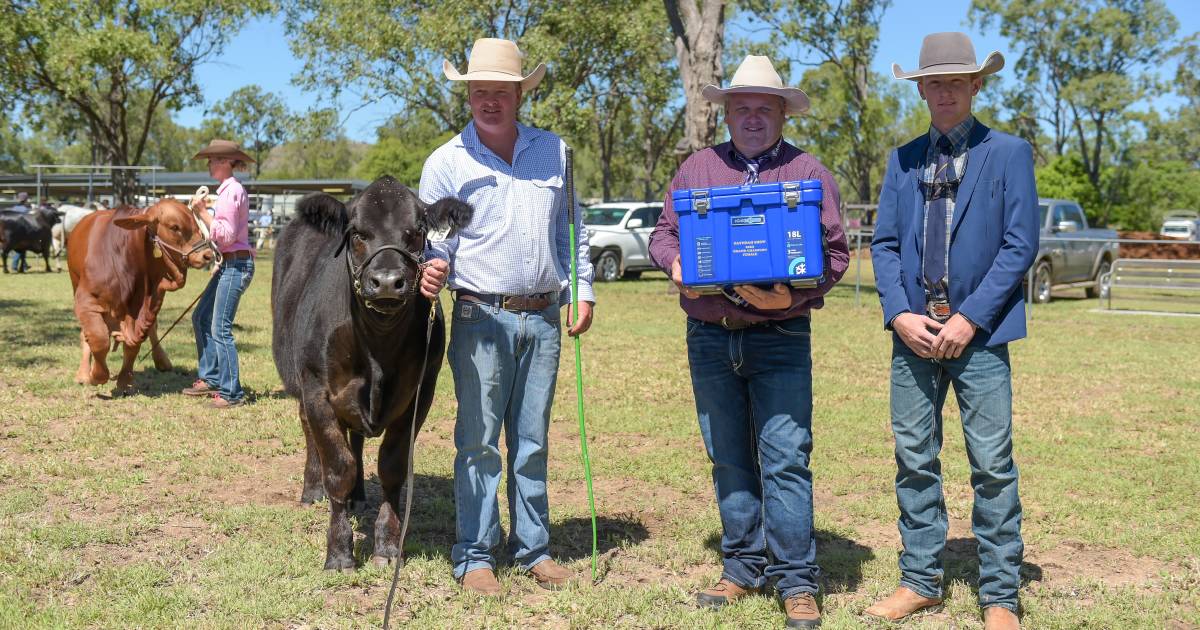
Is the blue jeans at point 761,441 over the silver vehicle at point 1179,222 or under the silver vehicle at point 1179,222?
under

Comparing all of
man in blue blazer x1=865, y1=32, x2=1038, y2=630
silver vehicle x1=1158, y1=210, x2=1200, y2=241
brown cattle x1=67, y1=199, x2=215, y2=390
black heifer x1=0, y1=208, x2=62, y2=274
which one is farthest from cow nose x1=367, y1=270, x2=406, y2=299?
silver vehicle x1=1158, y1=210, x2=1200, y2=241

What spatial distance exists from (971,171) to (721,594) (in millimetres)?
2008

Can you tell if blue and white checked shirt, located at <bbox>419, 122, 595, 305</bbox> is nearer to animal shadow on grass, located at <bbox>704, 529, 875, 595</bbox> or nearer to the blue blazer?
the blue blazer

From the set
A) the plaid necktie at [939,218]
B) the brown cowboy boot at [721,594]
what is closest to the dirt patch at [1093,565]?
the brown cowboy boot at [721,594]

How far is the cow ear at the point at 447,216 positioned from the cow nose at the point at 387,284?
305mm

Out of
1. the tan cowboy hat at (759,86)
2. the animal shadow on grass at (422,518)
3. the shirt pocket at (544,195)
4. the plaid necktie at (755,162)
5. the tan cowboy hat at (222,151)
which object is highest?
the tan cowboy hat at (222,151)

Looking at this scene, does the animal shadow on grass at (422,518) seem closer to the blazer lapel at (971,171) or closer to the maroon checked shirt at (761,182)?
→ the maroon checked shirt at (761,182)

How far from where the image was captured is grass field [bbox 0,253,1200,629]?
433 centimetres

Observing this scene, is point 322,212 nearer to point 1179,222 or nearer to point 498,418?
point 498,418

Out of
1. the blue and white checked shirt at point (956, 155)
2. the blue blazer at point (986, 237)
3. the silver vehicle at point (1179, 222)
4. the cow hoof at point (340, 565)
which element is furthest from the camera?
the silver vehicle at point (1179, 222)

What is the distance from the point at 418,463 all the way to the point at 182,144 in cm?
9058

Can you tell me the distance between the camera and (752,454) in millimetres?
4496

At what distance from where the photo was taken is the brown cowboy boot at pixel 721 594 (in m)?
4.37

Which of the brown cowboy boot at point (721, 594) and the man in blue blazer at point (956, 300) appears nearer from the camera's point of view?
the man in blue blazer at point (956, 300)
